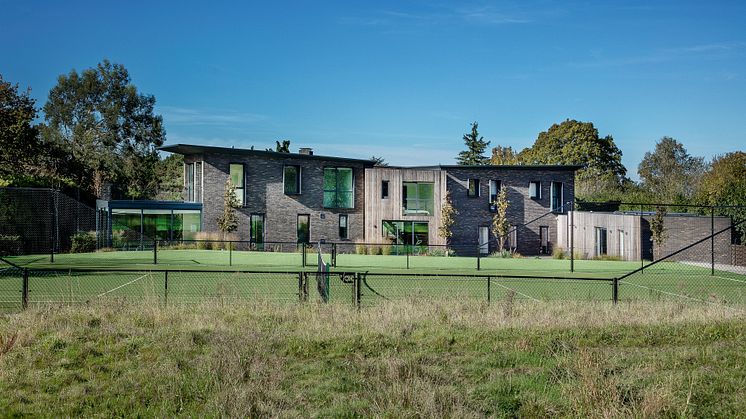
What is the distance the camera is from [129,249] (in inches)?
1374

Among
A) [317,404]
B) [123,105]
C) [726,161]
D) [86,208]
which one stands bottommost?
[317,404]

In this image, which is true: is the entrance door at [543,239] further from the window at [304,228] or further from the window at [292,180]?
the window at [292,180]

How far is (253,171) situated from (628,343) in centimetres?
3203

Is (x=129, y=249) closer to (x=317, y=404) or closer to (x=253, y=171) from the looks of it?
(x=253, y=171)

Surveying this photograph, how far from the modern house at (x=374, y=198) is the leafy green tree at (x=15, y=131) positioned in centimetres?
828

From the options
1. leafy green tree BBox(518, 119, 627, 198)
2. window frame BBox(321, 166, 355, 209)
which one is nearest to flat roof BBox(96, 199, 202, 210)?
window frame BBox(321, 166, 355, 209)

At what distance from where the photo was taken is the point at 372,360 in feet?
31.3

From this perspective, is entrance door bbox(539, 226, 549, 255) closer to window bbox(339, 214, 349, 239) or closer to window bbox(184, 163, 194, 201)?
window bbox(339, 214, 349, 239)

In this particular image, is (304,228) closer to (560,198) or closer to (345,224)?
(345,224)

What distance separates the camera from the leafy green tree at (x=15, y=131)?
1537 inches

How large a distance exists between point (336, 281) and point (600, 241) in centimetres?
2177

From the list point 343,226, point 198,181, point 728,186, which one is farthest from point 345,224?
point 728,186

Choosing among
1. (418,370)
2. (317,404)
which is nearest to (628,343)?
(418,370)

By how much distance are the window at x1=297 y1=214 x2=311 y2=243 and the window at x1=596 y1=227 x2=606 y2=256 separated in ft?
54.0
